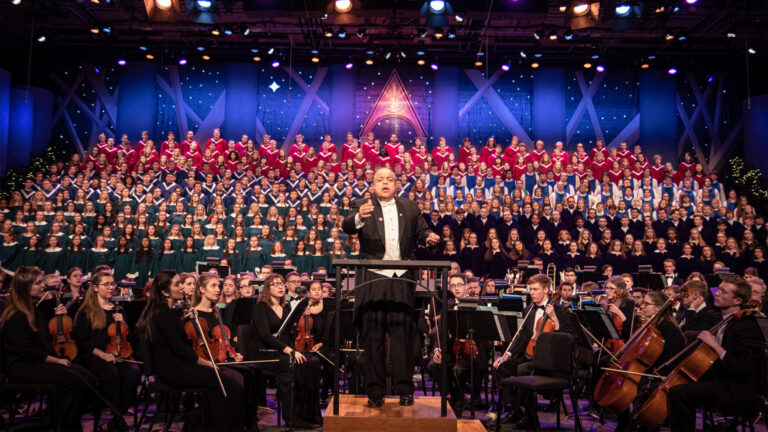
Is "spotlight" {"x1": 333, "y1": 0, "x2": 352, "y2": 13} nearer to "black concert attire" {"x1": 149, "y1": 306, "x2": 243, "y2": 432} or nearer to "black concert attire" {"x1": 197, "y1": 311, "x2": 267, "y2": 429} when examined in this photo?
"black concert attire" {"x1": 197, "y1": 311, "x2": 267, "y2": 429}

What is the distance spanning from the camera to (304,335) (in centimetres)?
596

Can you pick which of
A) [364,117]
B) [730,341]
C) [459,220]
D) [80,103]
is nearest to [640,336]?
[730,341]

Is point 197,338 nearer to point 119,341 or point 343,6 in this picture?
point 119,341

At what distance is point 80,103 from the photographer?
16.8 meters

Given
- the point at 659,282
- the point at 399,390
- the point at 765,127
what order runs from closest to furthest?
1. the point at 399,390
2. the point at 659,282
3. the point at 765,127

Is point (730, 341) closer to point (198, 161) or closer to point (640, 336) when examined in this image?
point (640, 336)

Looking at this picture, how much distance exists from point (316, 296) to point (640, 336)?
3156 millimetres

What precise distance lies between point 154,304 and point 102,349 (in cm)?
96

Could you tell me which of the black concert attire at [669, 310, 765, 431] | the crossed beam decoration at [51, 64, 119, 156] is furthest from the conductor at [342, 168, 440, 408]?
the crossed beam decoration at [51, 64, 119, 156]

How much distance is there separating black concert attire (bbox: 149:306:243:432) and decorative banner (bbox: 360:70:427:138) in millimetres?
12667

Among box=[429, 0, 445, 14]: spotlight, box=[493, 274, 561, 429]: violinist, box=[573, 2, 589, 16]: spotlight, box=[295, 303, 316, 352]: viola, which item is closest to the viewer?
box=[493, 274, 561, 429]: violinist

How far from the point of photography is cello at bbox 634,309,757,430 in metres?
4.22

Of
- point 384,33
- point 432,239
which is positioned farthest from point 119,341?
point 384,33

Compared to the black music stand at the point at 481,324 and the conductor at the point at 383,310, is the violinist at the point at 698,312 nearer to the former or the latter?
the black music stand at the point at 481,324
